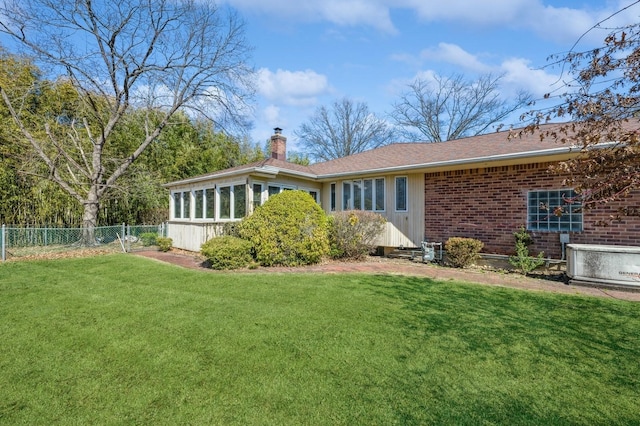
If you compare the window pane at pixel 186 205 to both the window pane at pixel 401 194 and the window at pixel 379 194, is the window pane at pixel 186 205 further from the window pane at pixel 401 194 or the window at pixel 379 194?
the window pane at pixel 401 194

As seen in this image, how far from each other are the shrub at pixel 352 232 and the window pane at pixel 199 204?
6.83 m

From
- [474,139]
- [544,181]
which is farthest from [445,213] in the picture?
[474,139]

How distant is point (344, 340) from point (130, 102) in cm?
1543

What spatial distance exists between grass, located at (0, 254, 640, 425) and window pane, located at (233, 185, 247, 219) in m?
5.84

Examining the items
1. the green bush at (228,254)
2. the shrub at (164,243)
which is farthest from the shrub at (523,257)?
the shrub at (164,243)

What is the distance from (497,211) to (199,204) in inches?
445

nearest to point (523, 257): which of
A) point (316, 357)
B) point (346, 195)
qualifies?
point (346, 195)

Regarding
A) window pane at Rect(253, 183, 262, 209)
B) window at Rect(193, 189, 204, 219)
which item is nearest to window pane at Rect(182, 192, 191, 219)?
window at Rect(193, 189, 204, 219)

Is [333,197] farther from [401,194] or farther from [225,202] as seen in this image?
[225,202]

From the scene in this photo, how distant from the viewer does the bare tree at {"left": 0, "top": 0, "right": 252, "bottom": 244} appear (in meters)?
12.8

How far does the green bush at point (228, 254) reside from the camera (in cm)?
802

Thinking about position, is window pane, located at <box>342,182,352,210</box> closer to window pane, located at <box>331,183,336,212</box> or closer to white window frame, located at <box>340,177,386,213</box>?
white window frame, located at <box>340,177,386,213</box>

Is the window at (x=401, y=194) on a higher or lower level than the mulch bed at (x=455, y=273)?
higher

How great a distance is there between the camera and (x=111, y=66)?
13.7 metres
